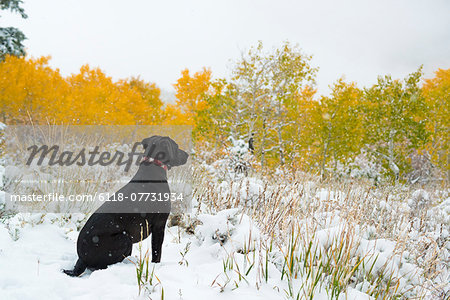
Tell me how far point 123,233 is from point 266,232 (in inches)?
48.9

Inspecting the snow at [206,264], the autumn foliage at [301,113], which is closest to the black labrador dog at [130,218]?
the snow at [206,264]

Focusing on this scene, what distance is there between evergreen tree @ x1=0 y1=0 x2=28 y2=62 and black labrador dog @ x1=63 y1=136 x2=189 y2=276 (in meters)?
9.54

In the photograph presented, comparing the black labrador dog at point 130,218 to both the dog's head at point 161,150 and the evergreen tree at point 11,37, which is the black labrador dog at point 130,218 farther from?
the evergreen tree at point 11,37

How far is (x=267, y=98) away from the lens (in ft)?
49.0

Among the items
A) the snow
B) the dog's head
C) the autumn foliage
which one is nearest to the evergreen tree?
the autumn foliage

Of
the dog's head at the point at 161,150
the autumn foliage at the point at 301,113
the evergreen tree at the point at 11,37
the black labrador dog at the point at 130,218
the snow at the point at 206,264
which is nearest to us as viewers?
the snow at the point at 206,264

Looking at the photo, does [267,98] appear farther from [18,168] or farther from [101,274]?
[101,274]

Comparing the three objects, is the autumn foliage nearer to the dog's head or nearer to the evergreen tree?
the evergreen tree

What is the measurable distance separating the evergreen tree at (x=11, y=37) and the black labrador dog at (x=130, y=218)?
954 cm

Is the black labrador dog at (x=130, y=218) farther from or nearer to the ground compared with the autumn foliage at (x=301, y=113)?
nearer to the ground

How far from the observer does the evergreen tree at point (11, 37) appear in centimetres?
886

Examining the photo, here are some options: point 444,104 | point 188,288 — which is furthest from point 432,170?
point 188,288

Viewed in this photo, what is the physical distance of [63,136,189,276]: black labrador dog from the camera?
2.05m

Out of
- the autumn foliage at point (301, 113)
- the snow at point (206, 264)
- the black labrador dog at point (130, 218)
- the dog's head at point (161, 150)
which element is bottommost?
the snow at point (206, 264)
